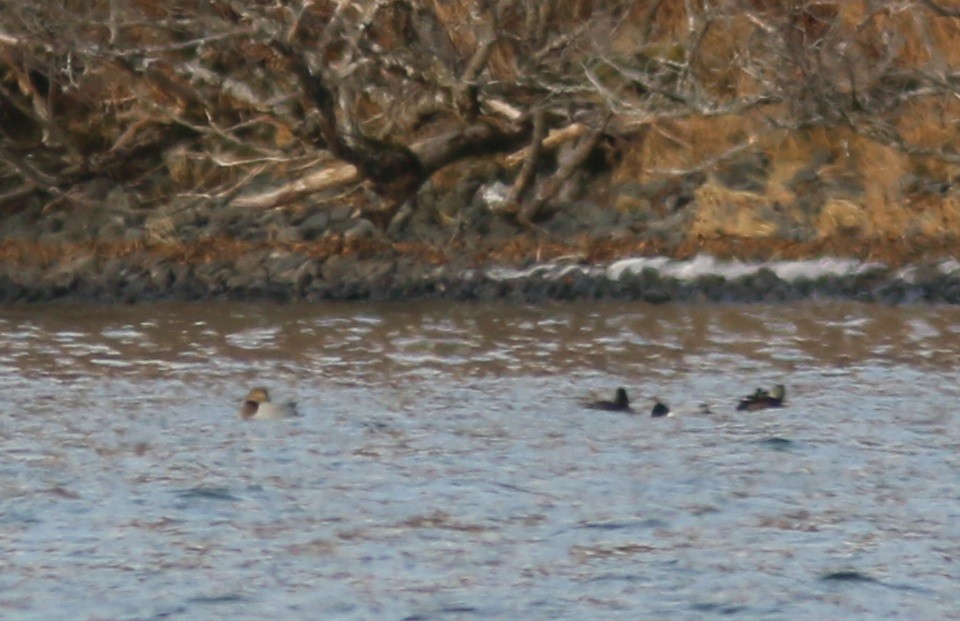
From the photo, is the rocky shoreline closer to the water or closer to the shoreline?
the shoreline

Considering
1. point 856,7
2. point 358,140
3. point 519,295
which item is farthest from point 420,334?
point 856,7

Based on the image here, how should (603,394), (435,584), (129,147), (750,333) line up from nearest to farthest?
(435,584)
(603,394)
(750,333)
(129,147)

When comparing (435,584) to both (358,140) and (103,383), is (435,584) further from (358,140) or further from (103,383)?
(358,140)

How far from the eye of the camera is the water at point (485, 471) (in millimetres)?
7109

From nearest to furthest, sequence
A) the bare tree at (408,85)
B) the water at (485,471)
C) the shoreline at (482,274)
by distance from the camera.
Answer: the water at (485,471) < the shoreline at (482,274) < the bare tree at (408,85)

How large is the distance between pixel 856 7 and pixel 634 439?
724 centimetres

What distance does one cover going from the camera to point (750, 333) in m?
12.9

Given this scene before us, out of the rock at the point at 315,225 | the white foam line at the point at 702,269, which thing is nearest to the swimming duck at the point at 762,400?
the white foam line at the point at 702,269

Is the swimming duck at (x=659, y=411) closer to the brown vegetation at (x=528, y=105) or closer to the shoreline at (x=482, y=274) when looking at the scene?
the shoreline at (x=482, y=274)

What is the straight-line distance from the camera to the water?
711 cm

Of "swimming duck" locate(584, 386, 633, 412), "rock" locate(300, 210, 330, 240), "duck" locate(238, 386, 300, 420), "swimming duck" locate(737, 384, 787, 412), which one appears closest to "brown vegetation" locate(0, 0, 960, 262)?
"rock" locate(300, 210, 330, 240)

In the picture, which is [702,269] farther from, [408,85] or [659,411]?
[659,411]

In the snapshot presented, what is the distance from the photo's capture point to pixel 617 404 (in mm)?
10180

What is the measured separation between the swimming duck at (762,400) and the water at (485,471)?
7cm
